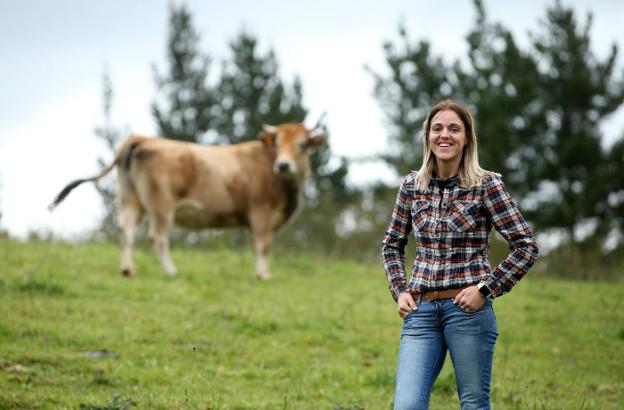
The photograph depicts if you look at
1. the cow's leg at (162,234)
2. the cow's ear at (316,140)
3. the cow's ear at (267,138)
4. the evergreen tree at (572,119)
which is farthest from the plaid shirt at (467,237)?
the evergreen tree at (572,119)

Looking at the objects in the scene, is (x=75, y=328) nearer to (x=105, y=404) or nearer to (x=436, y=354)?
(x=105, y=404)

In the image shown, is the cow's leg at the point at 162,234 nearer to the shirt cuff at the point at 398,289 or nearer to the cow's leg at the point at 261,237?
the cow's leg at the point at 261,237

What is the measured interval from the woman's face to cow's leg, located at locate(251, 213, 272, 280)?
8708mm

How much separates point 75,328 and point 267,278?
4876 mm

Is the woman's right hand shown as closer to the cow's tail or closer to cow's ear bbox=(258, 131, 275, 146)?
the cow's tail

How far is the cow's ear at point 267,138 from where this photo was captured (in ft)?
43.7

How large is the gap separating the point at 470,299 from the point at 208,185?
9249 millimetres

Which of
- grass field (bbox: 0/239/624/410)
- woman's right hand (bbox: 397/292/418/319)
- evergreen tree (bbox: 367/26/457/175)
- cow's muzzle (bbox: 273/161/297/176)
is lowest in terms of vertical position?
grass field (bbox: 0/239/624/410)

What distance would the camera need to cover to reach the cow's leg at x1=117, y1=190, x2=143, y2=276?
1152 centimetres

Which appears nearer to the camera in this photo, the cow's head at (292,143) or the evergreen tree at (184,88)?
the cow's head at (292,143)

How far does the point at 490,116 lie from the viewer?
28.0 meters

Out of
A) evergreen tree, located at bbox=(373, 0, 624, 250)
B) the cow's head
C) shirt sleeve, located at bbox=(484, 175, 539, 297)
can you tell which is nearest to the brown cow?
the cow's head

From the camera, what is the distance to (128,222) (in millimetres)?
12055

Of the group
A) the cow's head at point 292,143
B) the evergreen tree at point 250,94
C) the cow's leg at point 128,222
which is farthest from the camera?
the evergreen tree at point 250,94
